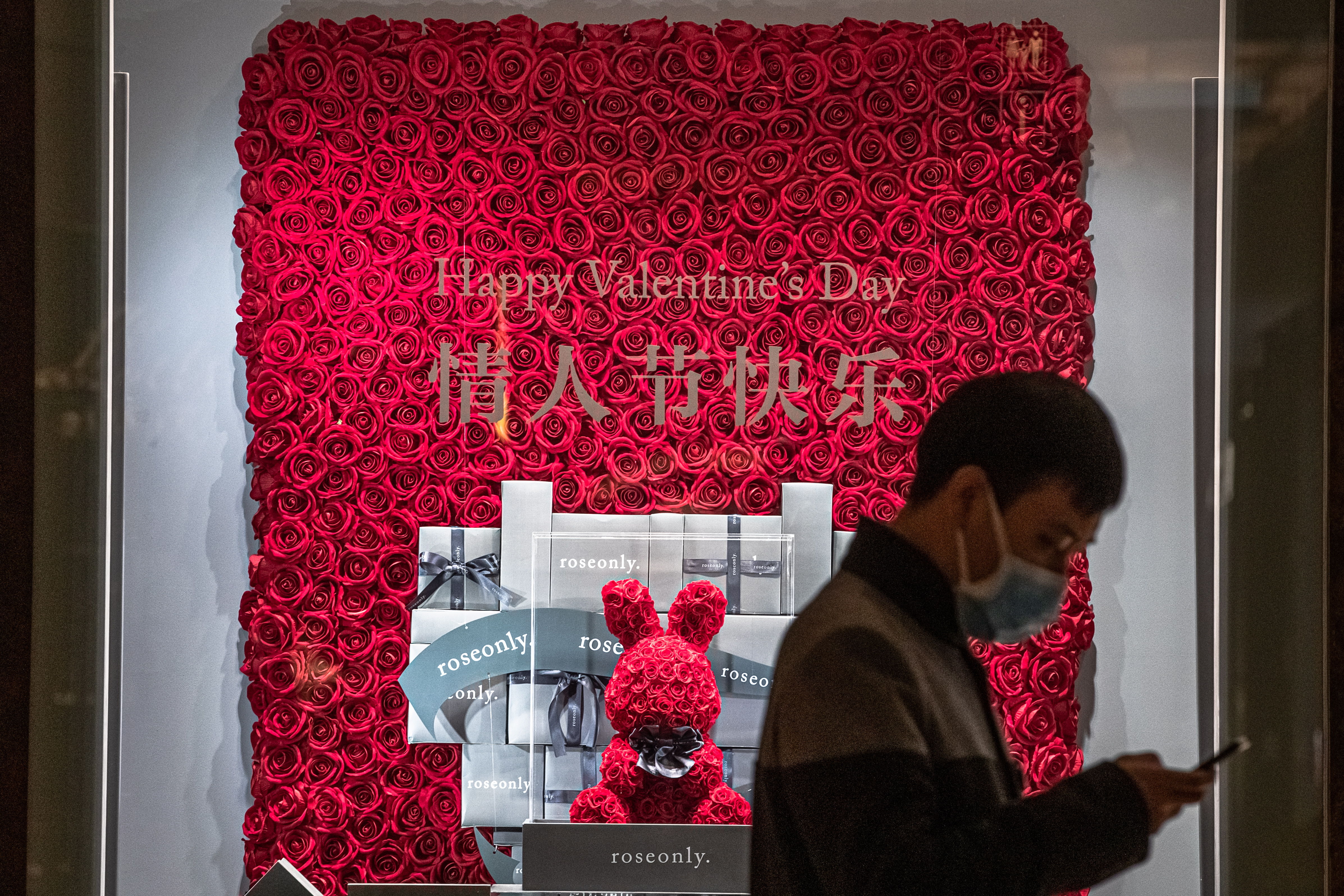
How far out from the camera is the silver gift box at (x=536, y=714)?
1240mm

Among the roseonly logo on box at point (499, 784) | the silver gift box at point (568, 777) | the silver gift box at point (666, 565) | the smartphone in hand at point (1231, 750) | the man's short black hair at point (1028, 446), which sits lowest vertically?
the roseonly logo on box at point (499, 784)

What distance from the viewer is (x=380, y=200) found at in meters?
1.25

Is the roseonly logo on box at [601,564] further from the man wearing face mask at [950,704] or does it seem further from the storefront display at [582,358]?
the man wearing face mask at [950,704]

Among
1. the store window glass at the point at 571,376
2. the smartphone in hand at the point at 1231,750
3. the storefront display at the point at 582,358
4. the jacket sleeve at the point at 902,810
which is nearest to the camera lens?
the jacket sleeve at the point at 902,810

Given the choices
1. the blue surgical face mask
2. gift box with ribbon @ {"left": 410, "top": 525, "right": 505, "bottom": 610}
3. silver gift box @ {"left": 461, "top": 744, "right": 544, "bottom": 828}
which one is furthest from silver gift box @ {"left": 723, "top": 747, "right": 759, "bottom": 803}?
the blue surgical face mask

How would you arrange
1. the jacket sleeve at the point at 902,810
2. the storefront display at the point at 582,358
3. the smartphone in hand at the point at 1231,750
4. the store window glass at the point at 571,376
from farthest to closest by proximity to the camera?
the storefront display at the point at 582,358 < the store window glass at the point at 571,376 < the smartphone in hand at the point at 1231,750 < the jacket sleeve at the point at 902,810

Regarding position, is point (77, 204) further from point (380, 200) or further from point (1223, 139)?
point (1223, 139)

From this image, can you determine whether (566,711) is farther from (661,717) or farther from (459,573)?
(459,573)

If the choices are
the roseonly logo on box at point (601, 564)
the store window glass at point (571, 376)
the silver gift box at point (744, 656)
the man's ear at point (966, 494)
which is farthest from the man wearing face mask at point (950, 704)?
the roseonly logo on box at point (601, 564)

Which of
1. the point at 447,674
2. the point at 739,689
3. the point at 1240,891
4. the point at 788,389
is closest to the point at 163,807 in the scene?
the point at 447,674

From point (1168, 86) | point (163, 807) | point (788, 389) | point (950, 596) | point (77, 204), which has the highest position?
point (1168, 86)

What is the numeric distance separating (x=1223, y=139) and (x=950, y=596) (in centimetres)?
54

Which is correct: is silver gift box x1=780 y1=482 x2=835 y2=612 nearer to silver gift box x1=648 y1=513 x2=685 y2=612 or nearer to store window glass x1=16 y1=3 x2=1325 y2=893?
store window glass x1=16 y1=3 x2=1325 y2=893

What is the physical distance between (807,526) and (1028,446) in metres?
0.40
